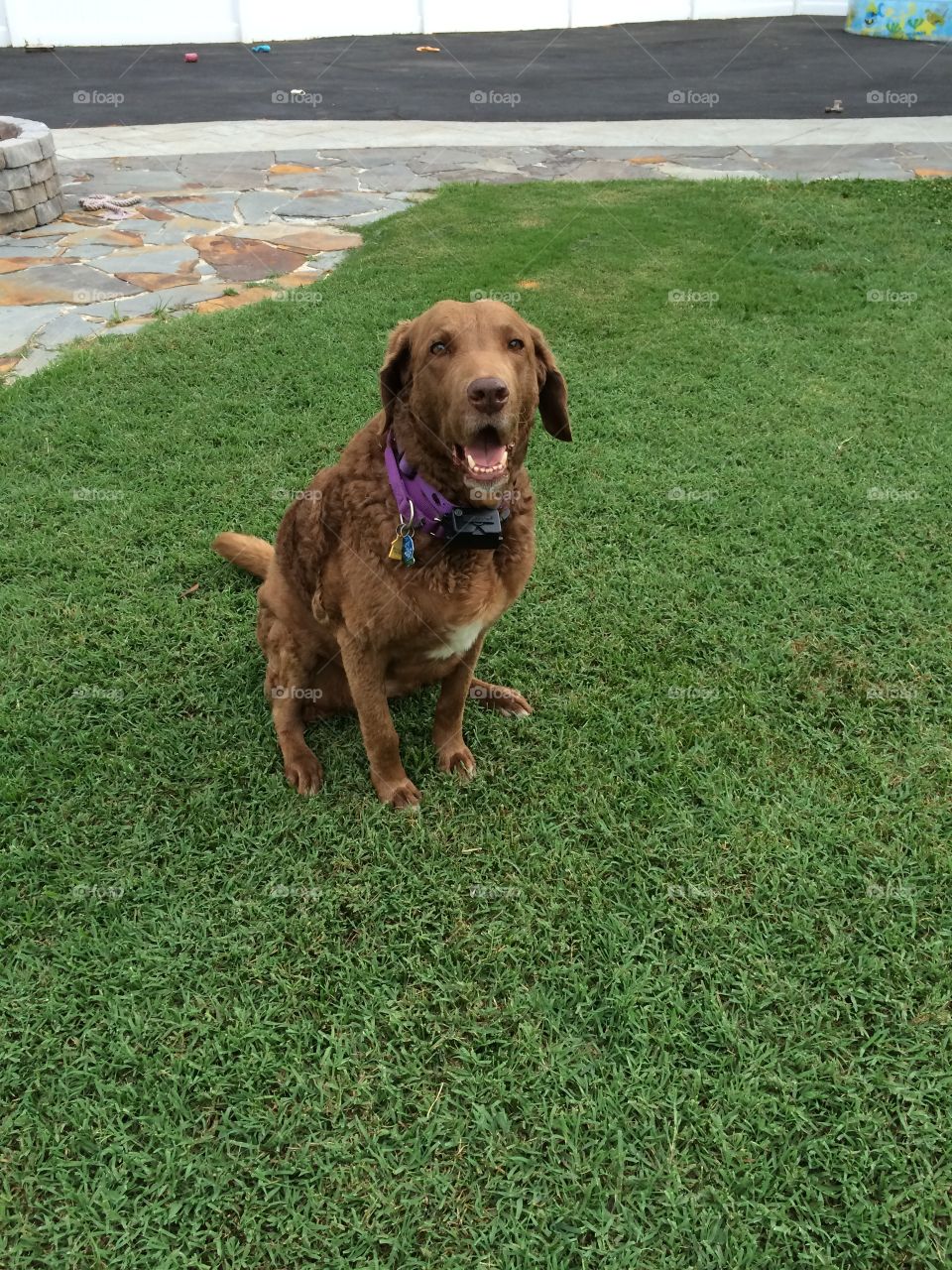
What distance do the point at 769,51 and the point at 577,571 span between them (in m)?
19.6

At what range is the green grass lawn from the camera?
2.06 meters

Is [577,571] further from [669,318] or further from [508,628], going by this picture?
[669,318]

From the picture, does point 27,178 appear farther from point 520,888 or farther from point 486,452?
point 520,888

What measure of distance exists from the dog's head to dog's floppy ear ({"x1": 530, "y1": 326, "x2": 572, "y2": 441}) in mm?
12

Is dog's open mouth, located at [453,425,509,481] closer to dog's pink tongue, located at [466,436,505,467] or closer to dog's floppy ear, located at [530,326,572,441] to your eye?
dog's pink tongue, located at [466,436,505,467]

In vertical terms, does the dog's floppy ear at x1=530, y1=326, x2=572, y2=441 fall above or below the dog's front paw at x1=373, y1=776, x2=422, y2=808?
above

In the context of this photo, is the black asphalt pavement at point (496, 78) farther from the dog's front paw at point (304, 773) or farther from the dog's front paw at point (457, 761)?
the dog's front paw at point (457, 761)

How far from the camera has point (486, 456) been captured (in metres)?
2.37

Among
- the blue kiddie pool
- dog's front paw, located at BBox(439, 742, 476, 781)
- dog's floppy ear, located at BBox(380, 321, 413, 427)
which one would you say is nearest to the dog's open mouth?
dog's floppy ear, located at BBox(380, 321, 413, 427)

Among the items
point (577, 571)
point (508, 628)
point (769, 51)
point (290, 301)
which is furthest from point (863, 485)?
point (769, 51)

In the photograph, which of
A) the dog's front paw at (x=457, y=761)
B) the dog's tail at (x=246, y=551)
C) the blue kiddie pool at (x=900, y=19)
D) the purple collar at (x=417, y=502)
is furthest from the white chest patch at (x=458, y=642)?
the blue kiddie pool at (x=900, y=19)

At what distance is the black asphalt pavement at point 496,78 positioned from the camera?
1364 cm

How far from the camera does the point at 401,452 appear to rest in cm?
260

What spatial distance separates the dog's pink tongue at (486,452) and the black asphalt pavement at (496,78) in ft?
41.6
